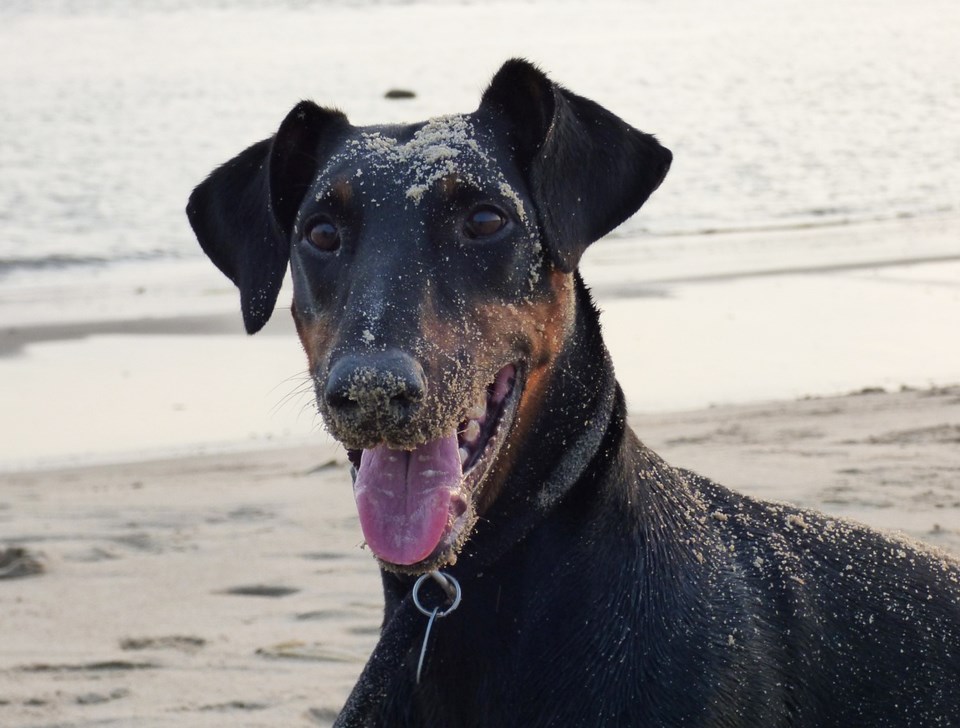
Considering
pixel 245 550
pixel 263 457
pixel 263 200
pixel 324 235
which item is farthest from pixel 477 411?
pixel 263 457

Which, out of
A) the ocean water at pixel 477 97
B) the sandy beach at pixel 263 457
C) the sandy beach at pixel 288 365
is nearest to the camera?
the sandy beach at pixel 263 457

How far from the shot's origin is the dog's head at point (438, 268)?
9.82ft

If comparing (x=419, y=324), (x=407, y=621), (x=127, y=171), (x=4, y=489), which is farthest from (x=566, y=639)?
(x=127, y=171)

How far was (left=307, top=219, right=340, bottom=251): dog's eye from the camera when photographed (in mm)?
3387

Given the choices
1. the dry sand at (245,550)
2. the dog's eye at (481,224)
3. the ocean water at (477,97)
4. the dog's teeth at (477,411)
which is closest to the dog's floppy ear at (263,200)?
the dog's eye at (481,224)

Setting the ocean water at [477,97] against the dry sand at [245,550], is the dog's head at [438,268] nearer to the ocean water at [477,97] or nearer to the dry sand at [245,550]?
the dry sand at [245,550]

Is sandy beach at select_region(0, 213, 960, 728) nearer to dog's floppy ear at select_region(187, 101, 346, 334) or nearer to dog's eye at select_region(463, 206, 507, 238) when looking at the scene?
dog's floppy ear at select_region(187, 101, 346, 334)

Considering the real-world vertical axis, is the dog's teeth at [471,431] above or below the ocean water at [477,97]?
above

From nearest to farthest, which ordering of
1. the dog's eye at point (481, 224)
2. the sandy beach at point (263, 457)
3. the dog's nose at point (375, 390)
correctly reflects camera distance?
1. the dog's nose at point (375, 390)
2. the dog's eye at point (481, 224)
3. the sandy beach at point (263, 457)

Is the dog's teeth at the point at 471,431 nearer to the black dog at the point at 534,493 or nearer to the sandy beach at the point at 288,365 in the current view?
the black dog at the point at 534,493

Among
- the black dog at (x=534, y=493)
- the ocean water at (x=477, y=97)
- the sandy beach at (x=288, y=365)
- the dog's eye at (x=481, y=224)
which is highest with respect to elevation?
the dog's eye at (x=481, y=224)

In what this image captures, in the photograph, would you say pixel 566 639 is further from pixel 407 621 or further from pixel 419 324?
pixel 419 324

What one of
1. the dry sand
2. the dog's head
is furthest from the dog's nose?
the dry sand

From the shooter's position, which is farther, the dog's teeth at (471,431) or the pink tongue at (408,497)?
the dog's teeth at (471,431)
